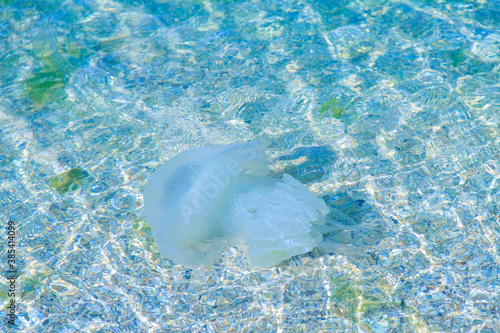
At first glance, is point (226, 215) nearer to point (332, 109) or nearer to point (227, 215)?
point (227, 215)

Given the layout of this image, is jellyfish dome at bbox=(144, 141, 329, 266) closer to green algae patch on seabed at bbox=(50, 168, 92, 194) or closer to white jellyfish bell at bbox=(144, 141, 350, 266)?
white jellyfish bell at bbox=(144, 141, 350, 266)

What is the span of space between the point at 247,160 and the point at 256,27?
2.65 m

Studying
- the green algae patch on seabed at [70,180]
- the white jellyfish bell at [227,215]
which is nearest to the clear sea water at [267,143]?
the green algae patch on seabed at [70,180]

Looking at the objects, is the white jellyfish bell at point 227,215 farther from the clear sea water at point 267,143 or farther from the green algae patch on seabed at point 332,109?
the green algae patch on seabed at point 332,109

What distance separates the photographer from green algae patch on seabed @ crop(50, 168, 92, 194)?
434 centimetres

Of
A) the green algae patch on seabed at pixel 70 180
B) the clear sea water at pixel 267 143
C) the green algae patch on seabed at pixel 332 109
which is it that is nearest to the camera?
the clear sea water at pixel 267 143

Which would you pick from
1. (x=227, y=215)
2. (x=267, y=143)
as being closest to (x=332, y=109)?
(x=267, y=143)

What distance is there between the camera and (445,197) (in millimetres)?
4074

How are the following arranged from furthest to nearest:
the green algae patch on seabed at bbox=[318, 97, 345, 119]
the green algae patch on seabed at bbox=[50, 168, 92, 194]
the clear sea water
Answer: the green algae patch on seabed at bbox=[318, 97, 345, 119], the green algae patch on seabed at bbox=[50, 168, 92, 194], the clear sea water

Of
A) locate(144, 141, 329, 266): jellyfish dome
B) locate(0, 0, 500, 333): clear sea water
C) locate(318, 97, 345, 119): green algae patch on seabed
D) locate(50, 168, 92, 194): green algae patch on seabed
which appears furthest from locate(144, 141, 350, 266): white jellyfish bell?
locate(318, 97, 345, 119): green algae patch on seabed

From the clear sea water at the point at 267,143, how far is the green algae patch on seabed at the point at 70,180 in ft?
0.05

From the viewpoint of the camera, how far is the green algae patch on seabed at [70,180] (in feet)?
14.2

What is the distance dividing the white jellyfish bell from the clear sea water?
0.54 feet

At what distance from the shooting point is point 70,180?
4398 millimetres
